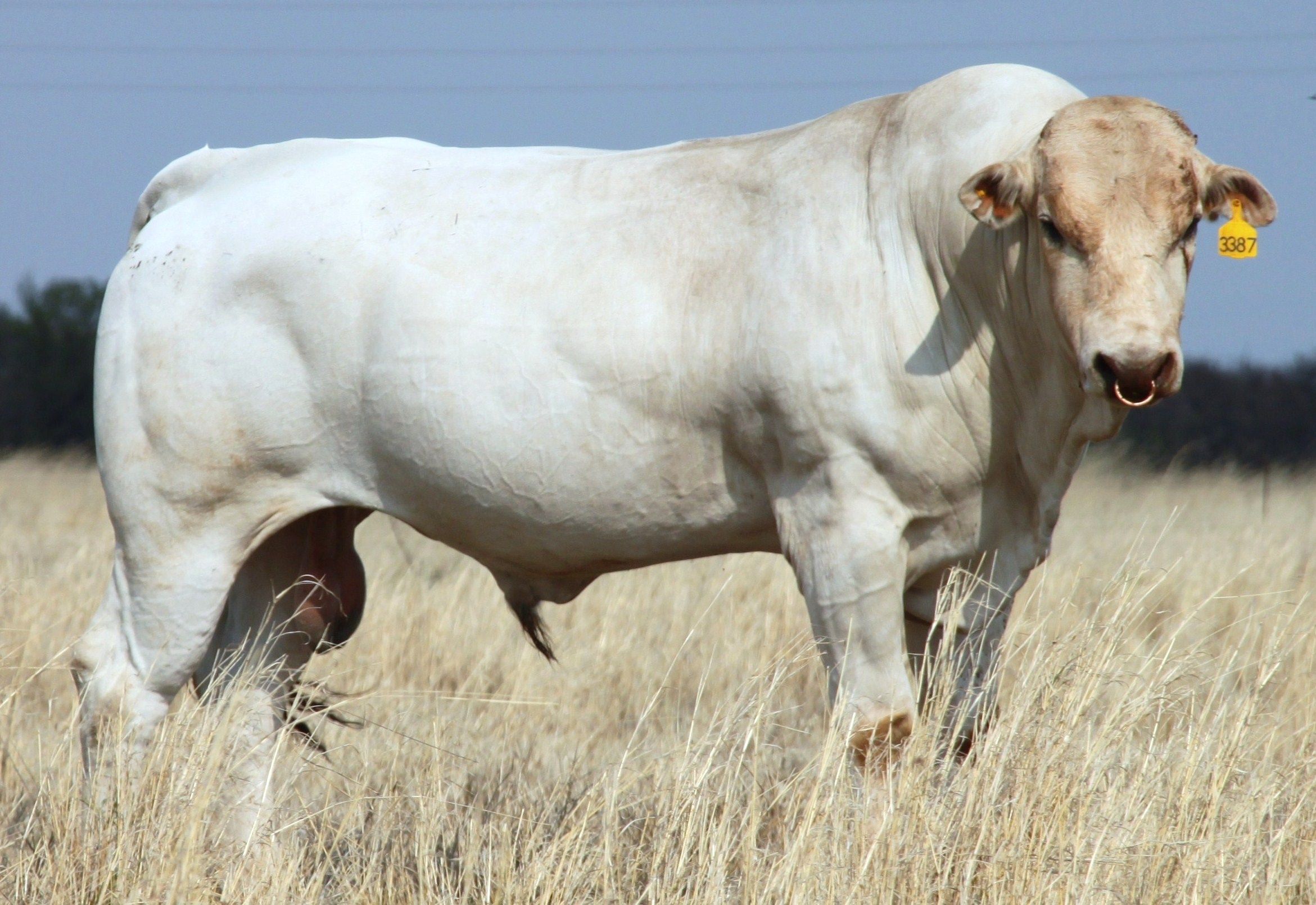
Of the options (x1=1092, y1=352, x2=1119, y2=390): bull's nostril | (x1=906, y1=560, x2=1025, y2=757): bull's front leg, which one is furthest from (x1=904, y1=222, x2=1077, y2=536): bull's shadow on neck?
(x1=1092, y1=352, x2=1119, y2=390): bull's nostril

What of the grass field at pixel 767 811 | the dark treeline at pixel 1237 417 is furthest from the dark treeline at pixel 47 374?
the grass field at pixel 767 811

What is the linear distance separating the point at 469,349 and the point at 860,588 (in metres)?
1.15

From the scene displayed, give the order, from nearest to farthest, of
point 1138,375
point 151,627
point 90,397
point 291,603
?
point 1138,375, point 151,627, point 291,603, point 90,397

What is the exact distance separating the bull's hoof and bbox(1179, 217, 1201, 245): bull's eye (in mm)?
1239

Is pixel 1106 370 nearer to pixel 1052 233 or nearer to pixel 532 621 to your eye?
pixel 1052 233

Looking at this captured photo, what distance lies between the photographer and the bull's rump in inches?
142

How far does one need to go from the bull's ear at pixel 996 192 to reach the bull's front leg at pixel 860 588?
651 mm

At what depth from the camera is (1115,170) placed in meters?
3.08

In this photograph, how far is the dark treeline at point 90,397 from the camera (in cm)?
2306

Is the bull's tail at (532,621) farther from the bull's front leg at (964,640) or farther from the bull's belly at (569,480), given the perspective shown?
the bull's front leg at (964,640)

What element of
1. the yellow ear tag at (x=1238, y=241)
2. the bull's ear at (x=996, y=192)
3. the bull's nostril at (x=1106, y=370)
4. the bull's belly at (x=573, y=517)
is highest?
the bull's ear at (x=996, y=192)

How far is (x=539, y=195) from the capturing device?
3.85m

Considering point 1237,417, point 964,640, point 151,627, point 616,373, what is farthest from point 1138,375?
point 1237,417

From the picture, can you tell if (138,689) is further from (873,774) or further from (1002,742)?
(1002,742)
